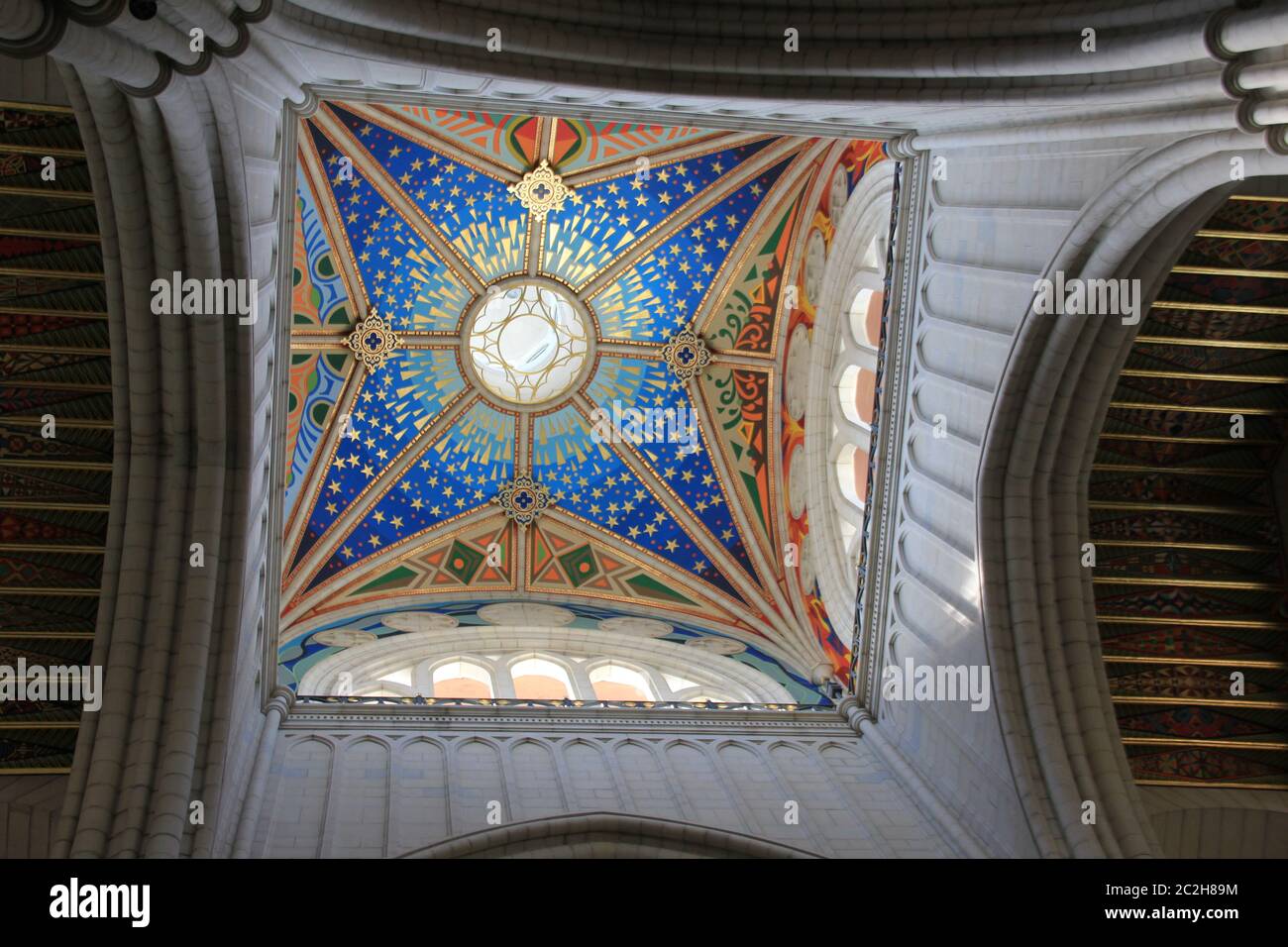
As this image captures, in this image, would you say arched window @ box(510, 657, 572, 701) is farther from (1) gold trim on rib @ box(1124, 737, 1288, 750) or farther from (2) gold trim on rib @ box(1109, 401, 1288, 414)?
(2) gold trim on rib @ box(1109, 401, 1288, 414)

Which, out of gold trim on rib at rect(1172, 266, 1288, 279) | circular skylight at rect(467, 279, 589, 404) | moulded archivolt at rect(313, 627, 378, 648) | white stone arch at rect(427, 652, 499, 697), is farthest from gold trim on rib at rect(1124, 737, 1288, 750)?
circular skylight at rect(467, 279, 589, 404)

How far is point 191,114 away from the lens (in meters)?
7.90

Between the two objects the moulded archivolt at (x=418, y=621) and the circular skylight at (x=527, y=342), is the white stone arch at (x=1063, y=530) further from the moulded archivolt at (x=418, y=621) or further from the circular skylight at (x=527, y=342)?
the circular skylight at (x=527, y=342)

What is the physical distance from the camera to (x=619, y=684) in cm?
1538

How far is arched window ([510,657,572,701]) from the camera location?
14.9 m

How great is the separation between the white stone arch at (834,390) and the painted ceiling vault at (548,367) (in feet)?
1.87

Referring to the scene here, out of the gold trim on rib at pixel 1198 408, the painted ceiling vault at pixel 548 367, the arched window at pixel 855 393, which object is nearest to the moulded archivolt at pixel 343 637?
the painted ceiling vault at pixel 548 367

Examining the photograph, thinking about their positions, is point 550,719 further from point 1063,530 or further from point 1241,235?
point 1241,235

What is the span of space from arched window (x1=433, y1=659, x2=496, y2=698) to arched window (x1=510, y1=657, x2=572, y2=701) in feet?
1.21

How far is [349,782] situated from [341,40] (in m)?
6.29

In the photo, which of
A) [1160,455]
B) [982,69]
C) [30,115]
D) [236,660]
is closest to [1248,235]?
[1160,455]

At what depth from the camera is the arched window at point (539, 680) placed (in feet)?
49.0
